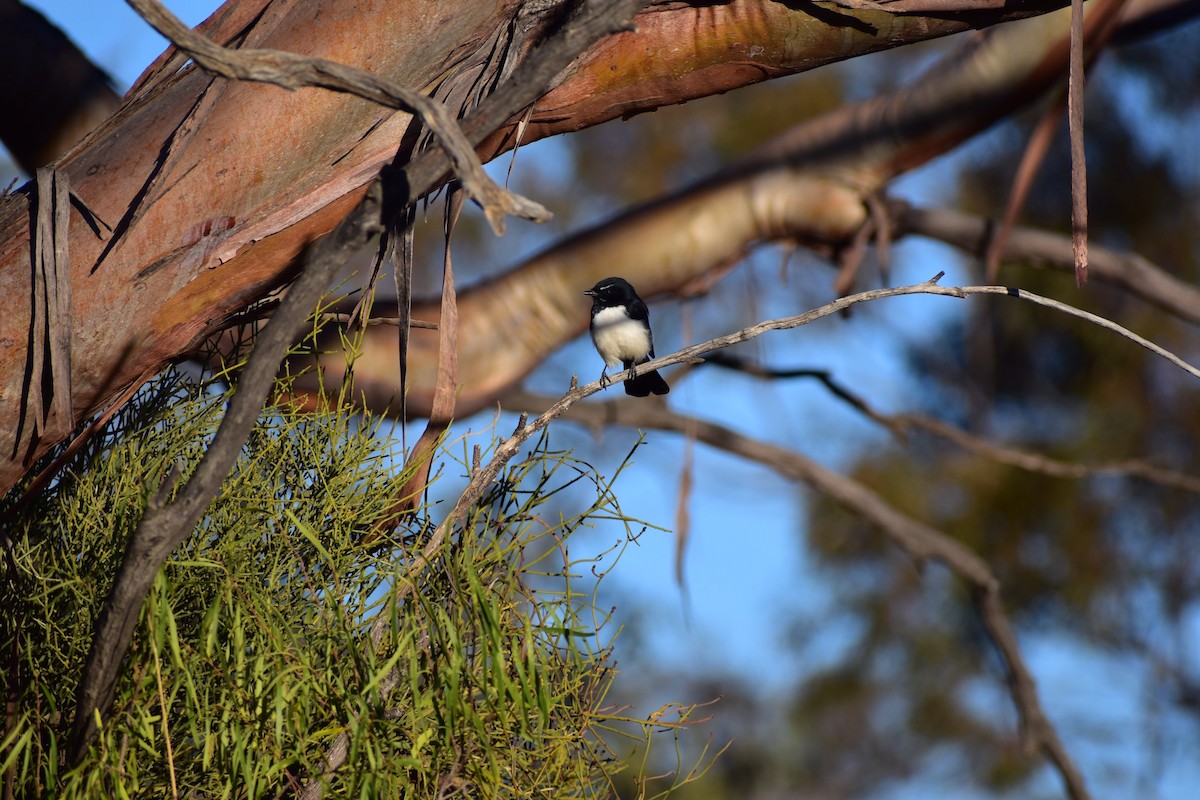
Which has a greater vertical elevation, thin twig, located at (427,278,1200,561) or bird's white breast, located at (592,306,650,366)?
bird's white breast, located at (592,306,650,366)

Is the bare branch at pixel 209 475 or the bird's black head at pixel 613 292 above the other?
the bird's black head at pixel 613 292

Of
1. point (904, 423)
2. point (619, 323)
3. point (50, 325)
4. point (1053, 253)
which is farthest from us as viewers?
point (904, 423)

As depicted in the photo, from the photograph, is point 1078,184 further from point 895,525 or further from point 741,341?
point 895,525

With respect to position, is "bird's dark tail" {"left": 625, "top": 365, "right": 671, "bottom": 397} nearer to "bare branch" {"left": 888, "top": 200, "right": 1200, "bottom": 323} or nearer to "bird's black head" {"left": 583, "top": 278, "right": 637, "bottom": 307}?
"bird's black head" {"left": 583, "top": 278, "right": 637, "bottom": 307}

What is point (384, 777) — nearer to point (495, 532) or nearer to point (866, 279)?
point (495, 532)

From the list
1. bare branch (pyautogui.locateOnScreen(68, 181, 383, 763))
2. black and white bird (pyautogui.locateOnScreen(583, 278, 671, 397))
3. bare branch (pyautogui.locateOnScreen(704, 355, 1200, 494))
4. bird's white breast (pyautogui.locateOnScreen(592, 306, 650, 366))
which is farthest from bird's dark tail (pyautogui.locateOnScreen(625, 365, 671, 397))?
bare branch (pyautogui.locateOnScreen(68, 181, 383, 763))

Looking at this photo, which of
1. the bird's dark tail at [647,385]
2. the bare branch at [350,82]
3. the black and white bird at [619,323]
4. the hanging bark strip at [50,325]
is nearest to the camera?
the bare branch at [350,82]

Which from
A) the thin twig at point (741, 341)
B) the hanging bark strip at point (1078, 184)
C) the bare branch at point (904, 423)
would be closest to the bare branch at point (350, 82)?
the thin twig at point (741, 341)

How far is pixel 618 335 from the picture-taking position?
2.88 meters

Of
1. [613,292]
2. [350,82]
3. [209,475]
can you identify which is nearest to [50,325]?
[209,475]

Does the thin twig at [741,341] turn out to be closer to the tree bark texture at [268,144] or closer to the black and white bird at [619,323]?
the tree bark texture at [268,144]

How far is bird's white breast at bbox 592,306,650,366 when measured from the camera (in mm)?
2875

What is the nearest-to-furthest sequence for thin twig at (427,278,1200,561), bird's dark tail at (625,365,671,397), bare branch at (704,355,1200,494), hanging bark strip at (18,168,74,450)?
1. thin twig at (427,278,1200,561)
2. hanging bark strip at (18,168,74,450)
3. bird's dark tail at (625,365,671,397)
4. bare branch at (704,355,1200,494)

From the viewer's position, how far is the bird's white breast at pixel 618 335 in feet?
9.43
